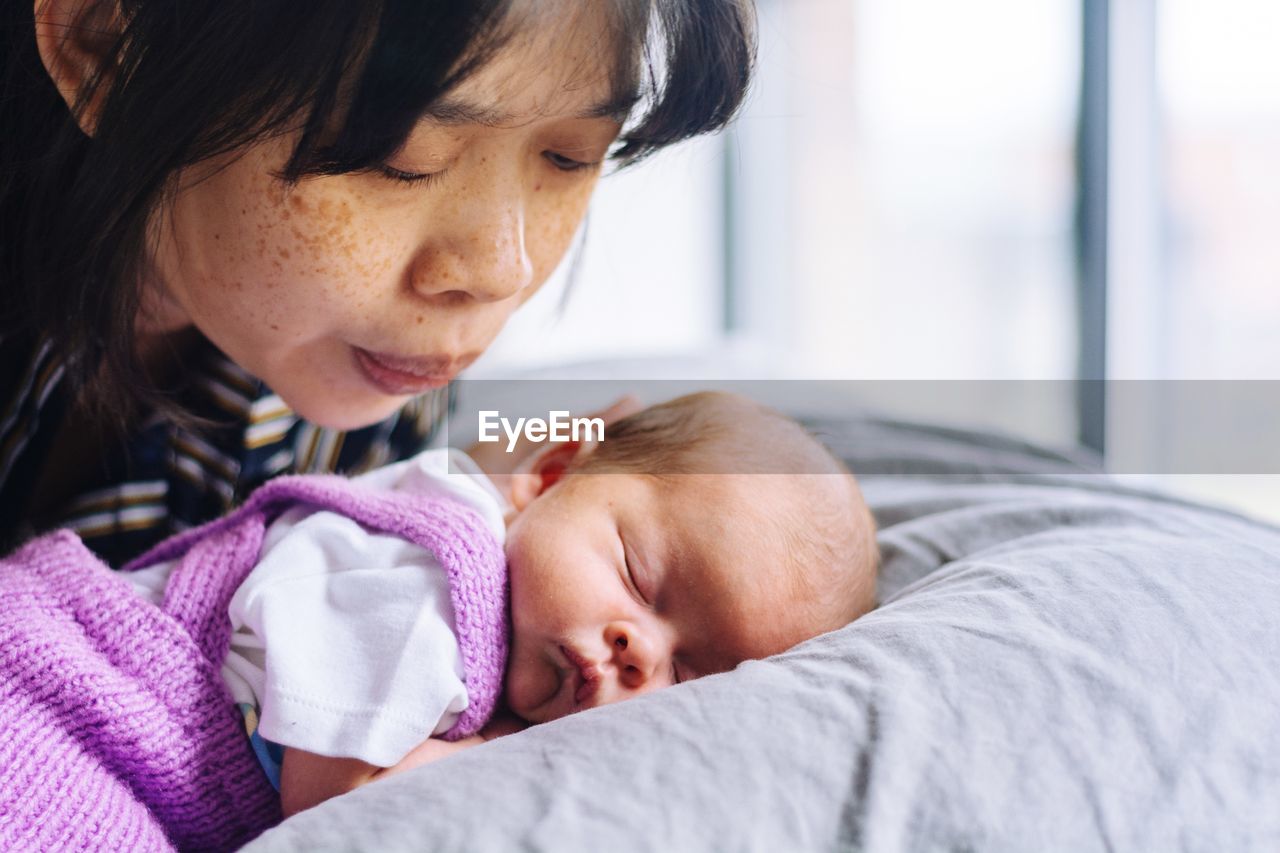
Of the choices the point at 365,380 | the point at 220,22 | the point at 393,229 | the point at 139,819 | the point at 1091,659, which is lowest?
the point at 139,819

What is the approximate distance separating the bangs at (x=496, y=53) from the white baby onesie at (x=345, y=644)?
278 mm

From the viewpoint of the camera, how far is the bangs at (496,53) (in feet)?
2.23

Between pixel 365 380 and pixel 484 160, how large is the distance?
24 cm

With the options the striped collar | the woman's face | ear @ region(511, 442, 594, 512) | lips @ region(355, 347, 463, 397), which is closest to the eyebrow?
the woman's face

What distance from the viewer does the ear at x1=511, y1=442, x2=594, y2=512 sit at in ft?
3.32

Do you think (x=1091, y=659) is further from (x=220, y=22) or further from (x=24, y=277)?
(x=24, y=277)

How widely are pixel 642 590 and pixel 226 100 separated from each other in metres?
0.46

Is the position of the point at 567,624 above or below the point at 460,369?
below

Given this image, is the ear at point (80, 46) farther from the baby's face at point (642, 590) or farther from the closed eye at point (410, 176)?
the baby's face at point (642, 590)

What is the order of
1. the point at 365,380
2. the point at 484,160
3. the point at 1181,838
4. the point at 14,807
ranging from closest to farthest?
the point at 1181,838 < the point at 14,807 < the point at 484,160 < the point at 365,380

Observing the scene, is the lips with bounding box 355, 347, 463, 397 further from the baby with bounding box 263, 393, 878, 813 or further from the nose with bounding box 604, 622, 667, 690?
the nose with bounding box 604, 622, 667, 690

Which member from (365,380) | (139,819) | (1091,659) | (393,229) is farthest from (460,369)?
(1091,659)

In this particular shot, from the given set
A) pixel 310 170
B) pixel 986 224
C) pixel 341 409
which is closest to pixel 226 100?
pixel 310 170

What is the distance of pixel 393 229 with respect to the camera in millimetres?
793
